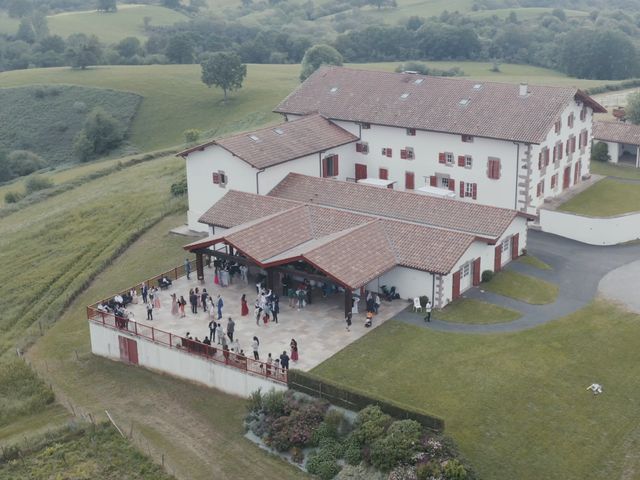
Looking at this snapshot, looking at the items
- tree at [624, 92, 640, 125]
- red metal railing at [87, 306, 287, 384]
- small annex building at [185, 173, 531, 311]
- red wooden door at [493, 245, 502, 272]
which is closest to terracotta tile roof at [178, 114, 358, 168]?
small annex building at [185, 173, 531, 311]

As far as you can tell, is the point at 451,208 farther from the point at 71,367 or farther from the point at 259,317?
the point at 71,367

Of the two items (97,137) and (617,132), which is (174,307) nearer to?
(617,132)

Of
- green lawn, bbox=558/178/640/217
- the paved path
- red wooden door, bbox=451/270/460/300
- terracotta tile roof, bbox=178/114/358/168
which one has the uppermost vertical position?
terracotta tile roof, bbox=178/114/358/168

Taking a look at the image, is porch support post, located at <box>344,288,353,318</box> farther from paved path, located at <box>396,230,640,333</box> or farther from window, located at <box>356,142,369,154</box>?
window, located at <box>356,142,369,154</box>

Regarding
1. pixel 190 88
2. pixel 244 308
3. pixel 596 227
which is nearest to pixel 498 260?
pixel 596 227

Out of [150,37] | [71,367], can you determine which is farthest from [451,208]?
[150,37]
